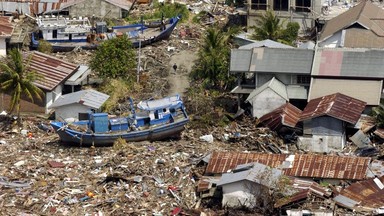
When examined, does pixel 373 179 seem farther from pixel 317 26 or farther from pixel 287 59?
pixel 317 26

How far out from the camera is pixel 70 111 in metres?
40.3

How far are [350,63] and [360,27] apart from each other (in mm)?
5557

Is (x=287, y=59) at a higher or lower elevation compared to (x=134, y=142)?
higher

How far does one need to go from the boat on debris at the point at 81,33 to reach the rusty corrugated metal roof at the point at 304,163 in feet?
46.7

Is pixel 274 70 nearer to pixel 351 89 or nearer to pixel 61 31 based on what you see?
pixel 351 89

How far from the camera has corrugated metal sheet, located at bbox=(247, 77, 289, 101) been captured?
4016 centimetres

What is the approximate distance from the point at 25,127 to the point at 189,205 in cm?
995

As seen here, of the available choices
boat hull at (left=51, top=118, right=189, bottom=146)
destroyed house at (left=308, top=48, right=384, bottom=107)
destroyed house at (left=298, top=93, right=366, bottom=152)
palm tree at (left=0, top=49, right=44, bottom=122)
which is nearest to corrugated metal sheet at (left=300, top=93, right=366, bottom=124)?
destroyed house at (left=298, top=93, right=366, bottom=152)

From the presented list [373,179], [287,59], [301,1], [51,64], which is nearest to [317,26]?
[301,1]

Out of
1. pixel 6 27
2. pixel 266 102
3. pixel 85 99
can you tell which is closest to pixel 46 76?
pixel 85 99

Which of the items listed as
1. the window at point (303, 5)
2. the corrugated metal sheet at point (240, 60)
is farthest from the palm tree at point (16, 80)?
the window at point (303, 5)

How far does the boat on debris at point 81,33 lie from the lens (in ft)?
159

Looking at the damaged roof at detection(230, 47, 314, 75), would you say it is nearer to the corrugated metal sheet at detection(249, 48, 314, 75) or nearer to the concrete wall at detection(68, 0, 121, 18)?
the corrugated metal sheet at detection(249, 48, 314, 75)

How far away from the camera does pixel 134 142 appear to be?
127ft
